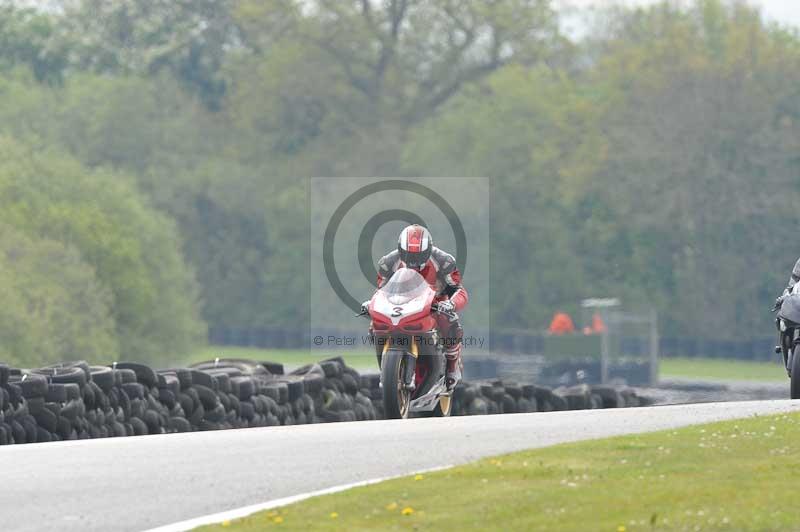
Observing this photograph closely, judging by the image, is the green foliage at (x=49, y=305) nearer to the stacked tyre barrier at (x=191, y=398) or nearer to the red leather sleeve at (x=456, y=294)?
the stacked tyre barrier at (x=191, y=398)

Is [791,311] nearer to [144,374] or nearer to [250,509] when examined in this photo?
[144,374]

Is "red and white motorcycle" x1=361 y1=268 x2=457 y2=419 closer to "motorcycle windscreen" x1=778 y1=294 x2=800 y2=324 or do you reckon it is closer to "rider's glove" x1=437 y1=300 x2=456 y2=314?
"rider's glove" x1=437 y1=300 x2=456 y2=314

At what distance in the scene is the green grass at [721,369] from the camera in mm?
59281

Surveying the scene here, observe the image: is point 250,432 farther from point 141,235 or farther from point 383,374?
point 141,235

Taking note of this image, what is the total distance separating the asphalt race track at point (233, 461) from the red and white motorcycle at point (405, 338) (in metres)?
1.07

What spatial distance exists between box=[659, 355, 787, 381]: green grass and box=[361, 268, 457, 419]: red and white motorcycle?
42.1 m

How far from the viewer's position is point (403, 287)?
16422mm

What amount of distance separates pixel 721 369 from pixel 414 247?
4632 cm

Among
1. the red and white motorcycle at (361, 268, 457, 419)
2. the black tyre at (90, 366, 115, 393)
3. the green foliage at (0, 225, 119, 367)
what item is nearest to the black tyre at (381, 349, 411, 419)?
the red and white motorcycle at (361, 268, 457, 419)

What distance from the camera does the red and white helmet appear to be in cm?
1662

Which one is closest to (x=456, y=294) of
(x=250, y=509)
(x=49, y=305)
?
(x=250, y=509)

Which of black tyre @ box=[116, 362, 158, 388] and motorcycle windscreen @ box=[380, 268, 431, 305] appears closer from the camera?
motorcycle windscreen @ box=[380, 268, 431, 305]

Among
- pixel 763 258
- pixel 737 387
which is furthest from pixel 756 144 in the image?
pixel 737 387

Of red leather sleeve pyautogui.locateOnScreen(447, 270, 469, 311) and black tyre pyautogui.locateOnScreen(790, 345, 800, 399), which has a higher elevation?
red leather sleeve pyautogui.locateOnScreen(447, 270, 469, 311)
